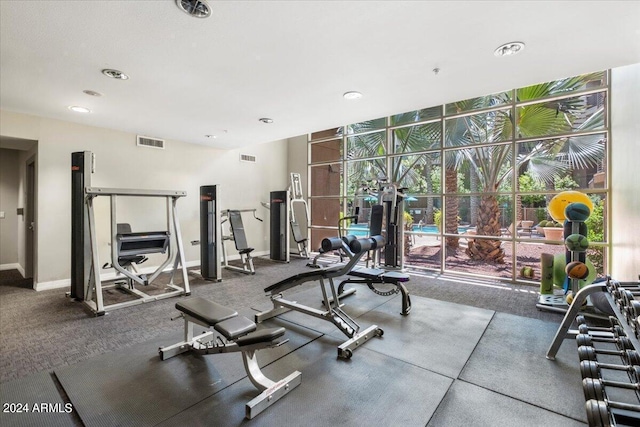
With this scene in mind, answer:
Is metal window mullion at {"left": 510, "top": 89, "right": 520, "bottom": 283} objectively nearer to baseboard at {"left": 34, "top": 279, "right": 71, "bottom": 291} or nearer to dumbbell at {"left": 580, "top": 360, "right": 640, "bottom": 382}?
dumbbell at {"left": 580, "top": 360, "right": 640, "bottom": 382}

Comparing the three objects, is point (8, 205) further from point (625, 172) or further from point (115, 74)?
point (625, 172)

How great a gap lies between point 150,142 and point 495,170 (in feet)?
20.5

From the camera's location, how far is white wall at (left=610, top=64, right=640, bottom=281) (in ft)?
10.6

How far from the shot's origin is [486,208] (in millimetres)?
5262

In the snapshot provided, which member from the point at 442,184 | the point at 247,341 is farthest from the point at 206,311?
the point at 442,184

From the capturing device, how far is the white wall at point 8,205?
6.02 meters

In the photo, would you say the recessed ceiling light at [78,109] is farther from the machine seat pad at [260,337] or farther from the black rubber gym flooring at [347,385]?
the machine seat pad at [260,337]

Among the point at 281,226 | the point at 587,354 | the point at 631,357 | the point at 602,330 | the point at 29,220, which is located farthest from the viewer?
the point at 281,226

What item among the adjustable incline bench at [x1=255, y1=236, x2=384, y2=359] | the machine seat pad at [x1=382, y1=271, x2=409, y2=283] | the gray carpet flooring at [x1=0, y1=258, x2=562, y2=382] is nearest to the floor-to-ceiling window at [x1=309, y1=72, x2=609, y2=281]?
the gray carpet flooring at [x1=0, y1=258, x2=562, y2=382]

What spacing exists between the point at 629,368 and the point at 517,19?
2.36 metres

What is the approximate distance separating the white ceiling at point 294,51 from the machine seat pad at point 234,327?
215 cm

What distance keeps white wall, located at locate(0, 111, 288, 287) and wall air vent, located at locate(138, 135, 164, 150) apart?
80 millimetres

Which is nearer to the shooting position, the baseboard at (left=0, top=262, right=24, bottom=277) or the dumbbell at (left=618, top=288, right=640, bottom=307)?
the dumbbell at (left=618, top=288, right=640, bottom=307)

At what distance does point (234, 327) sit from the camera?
1948 millimetres
